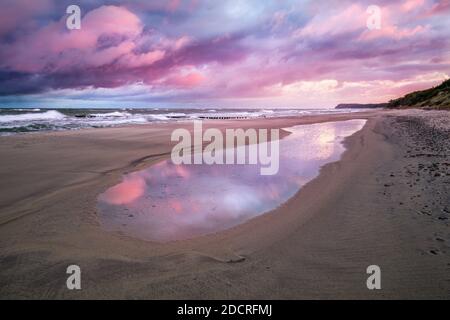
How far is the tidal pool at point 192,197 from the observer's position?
16.7ft

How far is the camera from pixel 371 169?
8828 millimetres

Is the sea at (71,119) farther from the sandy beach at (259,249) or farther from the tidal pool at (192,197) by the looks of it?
the sandy beach at (259,249)

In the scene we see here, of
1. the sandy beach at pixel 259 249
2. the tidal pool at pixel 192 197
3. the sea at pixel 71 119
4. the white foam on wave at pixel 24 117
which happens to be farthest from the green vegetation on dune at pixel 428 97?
the white foam on wave at pixel 24 117

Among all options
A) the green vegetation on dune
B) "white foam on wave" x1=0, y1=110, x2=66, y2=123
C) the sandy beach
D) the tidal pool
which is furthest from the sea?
the green vegetation on dune

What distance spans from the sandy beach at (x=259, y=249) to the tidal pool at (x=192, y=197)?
31 centimetres

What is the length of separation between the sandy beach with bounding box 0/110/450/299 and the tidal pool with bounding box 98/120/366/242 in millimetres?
307

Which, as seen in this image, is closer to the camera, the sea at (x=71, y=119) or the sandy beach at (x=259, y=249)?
the sandy beach at (x=259, y=249)

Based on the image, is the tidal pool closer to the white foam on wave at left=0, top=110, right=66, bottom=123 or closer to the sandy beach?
the sandy beach

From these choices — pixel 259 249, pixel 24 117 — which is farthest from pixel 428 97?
pixel 24 117

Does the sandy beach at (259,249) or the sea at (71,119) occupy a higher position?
the sea at (71,119)

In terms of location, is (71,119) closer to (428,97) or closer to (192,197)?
(192,197)

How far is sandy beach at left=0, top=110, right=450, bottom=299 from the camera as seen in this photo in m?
3.20
